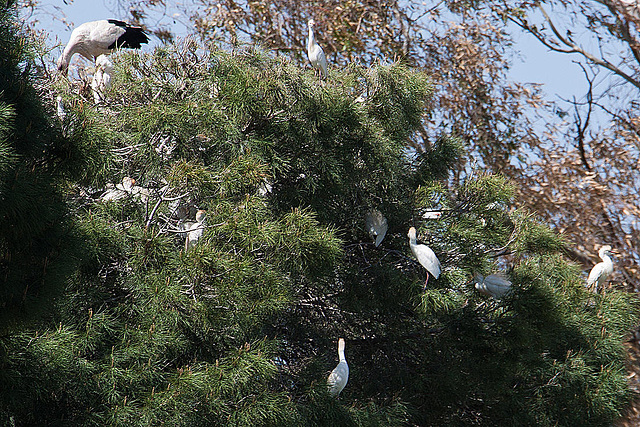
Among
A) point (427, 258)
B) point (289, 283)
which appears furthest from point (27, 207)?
point (427, 258)

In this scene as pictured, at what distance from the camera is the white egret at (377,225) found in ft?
18.8

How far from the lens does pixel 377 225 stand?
573 cm

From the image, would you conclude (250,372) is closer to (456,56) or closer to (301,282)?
(301,282)

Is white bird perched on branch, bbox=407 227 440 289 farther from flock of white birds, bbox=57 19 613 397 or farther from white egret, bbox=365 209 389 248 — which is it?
white egret, bbox=365 209 389 248

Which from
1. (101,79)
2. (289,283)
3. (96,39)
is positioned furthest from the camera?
(96,39)

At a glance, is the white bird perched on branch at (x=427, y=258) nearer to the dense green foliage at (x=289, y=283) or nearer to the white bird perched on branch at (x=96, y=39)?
the dense green foliage at (x=289, y=283)

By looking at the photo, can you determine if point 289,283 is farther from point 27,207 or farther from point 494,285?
point 27,207

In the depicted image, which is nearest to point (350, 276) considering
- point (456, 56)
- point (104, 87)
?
point (104, 87)

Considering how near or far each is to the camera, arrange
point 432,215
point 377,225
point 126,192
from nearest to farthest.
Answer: point 126,192 → point 377,225 → point 432,215

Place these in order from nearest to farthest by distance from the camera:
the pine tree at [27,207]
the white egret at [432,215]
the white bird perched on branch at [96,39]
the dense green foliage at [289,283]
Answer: the pine tree at [27,207] < the dense green foliage at [289,283] < the white egret at [432,215] < the white bird perched on branch at [96,39]

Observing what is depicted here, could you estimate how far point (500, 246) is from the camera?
6094 millimetres

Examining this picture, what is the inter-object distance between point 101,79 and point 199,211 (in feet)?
4.74

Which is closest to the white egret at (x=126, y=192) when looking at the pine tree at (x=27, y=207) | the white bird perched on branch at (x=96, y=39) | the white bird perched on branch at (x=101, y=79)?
the white bird perched on branch at (x=101, y=79)

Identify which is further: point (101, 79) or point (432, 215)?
point (432, 215)
